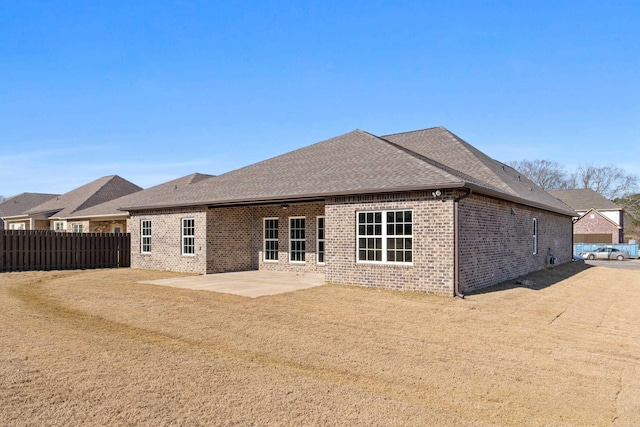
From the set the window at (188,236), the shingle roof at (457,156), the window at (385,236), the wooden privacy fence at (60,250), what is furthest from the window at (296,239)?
the wooden privacy fence at (60,250)

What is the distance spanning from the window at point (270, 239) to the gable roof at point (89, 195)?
19017 millimetres

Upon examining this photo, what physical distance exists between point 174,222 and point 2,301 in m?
8.22

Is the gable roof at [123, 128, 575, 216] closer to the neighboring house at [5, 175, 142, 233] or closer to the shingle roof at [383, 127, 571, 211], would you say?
the shingle roof at [383, 127, 571, 211]

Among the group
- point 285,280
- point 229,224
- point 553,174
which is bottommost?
point 285,280

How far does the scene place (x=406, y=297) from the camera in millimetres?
11266

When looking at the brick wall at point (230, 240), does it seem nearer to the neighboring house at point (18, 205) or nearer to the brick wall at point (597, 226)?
the neighboring house at point (18, 205)

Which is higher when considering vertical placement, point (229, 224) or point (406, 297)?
point (229, 224)

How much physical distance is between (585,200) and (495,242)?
45.4 meters

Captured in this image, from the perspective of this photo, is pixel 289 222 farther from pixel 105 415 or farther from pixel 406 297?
pixel 105 415

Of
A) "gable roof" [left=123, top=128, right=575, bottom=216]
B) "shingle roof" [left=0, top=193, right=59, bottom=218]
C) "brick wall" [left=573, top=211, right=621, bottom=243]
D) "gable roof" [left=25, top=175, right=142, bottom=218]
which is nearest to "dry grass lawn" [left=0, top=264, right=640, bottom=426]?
"gable roof" [left=123, top=128, right=575, bottom=216]

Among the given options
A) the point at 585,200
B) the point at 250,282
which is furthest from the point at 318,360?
the point at 585,200

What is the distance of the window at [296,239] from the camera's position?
57.1ft

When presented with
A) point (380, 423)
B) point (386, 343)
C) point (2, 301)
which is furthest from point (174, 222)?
point (380, 423)

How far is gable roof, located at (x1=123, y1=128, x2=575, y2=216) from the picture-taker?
12805mm
